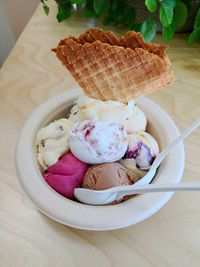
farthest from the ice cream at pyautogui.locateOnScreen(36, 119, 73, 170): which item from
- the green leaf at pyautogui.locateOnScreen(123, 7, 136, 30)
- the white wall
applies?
the white wall

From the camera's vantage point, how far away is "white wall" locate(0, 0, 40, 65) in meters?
1.18

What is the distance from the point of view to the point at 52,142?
0.45 meters

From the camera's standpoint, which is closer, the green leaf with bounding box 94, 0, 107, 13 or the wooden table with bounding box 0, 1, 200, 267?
the wooden table with bounding box 0, 1, 200, 267

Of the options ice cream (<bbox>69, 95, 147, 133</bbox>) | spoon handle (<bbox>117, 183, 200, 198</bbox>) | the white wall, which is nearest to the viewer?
spoon handle (<bbox>117, 183, 200, 198</bbox>)

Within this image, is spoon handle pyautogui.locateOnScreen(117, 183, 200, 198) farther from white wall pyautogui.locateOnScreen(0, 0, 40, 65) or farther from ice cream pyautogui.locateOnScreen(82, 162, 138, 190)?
white wall pyautogui.locateOnScreen(0, 0, 40, 65)

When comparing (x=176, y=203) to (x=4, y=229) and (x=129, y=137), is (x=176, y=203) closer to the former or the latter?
(x=129, y=137)

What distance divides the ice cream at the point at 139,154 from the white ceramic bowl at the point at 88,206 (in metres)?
0.02

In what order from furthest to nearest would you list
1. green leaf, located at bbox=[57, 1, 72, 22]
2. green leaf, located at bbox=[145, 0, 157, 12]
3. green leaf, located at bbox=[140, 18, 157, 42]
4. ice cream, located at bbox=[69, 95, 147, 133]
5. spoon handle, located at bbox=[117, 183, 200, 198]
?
1. green leaf, located at bbox=[57, 1, 72, 22]
2. green leaf, located at bbox=[140, 18, 157, 42]
3. green leaf, located at bbox=[145, 0, 157, 12]
4. ice cream, located at bbox=[69, 95, 147, 133]
5. spoon handle, located at bbox=[117, 183, 200, 198]

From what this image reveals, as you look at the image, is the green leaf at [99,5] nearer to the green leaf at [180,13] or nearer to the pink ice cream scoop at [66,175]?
the green leaf at [180,13]

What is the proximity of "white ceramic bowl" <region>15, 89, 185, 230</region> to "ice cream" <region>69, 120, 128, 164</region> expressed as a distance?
2.4 inches

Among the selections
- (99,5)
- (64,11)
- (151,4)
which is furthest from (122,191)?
(64,11)

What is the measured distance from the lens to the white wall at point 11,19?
1183 millimetres

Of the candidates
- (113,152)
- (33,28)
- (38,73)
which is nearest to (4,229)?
(113,152)

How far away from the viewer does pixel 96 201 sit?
394 millimetres
